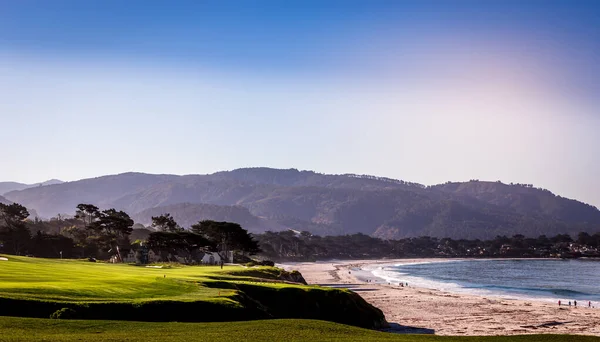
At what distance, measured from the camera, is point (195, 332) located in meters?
21.4

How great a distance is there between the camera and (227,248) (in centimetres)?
8912

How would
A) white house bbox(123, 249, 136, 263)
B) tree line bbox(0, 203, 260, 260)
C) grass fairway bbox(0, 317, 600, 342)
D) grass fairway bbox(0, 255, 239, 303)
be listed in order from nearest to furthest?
grass fairway bbox(0, 317, 600, 342)
grass fairway bbox(0, 255, 239, 303)
tree line bbox(0, 203, 260, 260)
white house bbox(123, 249, 136, 263)

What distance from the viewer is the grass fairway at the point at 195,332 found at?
63.1 ft

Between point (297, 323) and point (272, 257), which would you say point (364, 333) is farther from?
point (272, 257)

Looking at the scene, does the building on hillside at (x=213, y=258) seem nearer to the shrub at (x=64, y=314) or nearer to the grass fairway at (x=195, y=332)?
the shrub at (x=64, y=314)

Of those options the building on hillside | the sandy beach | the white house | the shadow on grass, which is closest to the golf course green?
the shadow on grass

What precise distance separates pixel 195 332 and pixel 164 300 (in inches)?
246

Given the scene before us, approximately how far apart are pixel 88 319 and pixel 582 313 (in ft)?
143

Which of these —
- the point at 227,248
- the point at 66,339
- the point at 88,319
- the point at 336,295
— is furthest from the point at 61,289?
the point at 227,248

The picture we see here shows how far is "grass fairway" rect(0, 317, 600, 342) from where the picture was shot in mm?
19234

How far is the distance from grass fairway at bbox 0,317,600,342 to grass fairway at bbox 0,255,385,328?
2383 mm

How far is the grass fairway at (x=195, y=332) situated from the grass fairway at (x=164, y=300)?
2.38 meters

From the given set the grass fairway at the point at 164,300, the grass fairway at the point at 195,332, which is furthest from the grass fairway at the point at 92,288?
the grass fairway at the point at 195,332

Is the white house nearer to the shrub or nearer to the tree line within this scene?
the tree line
